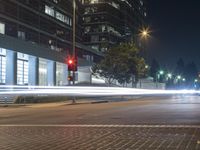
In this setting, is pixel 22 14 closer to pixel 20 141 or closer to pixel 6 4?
pixel 6 4

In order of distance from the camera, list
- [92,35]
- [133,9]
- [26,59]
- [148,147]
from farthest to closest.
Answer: [133,9]
[92,35]
[26,59]
[148,147]

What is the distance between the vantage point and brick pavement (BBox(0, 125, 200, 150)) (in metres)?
12.1

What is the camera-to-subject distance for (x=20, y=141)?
44.2 feet

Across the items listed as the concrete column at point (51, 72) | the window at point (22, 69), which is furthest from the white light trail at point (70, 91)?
the concrete column at point (51, 72)

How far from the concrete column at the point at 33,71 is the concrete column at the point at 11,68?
8.26 m

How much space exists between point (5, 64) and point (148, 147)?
6503 centimetres

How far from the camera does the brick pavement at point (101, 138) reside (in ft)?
39.8

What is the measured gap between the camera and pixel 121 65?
83688 millimetres

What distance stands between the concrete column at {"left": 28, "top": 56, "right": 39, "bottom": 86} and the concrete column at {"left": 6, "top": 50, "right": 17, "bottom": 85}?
8264 millimetres

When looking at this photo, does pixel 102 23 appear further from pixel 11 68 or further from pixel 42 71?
pixel 11 68

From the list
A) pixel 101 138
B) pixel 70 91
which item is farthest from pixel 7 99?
pixel 101 138

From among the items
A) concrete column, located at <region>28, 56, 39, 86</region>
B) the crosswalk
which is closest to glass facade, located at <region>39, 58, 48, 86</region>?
concrete column, located at <region>28, 56, 39, 86</region>

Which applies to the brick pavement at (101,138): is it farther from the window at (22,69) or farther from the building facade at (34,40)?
the window at (22,69)

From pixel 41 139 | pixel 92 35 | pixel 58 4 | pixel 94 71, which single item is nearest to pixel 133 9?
pixel 92 35
